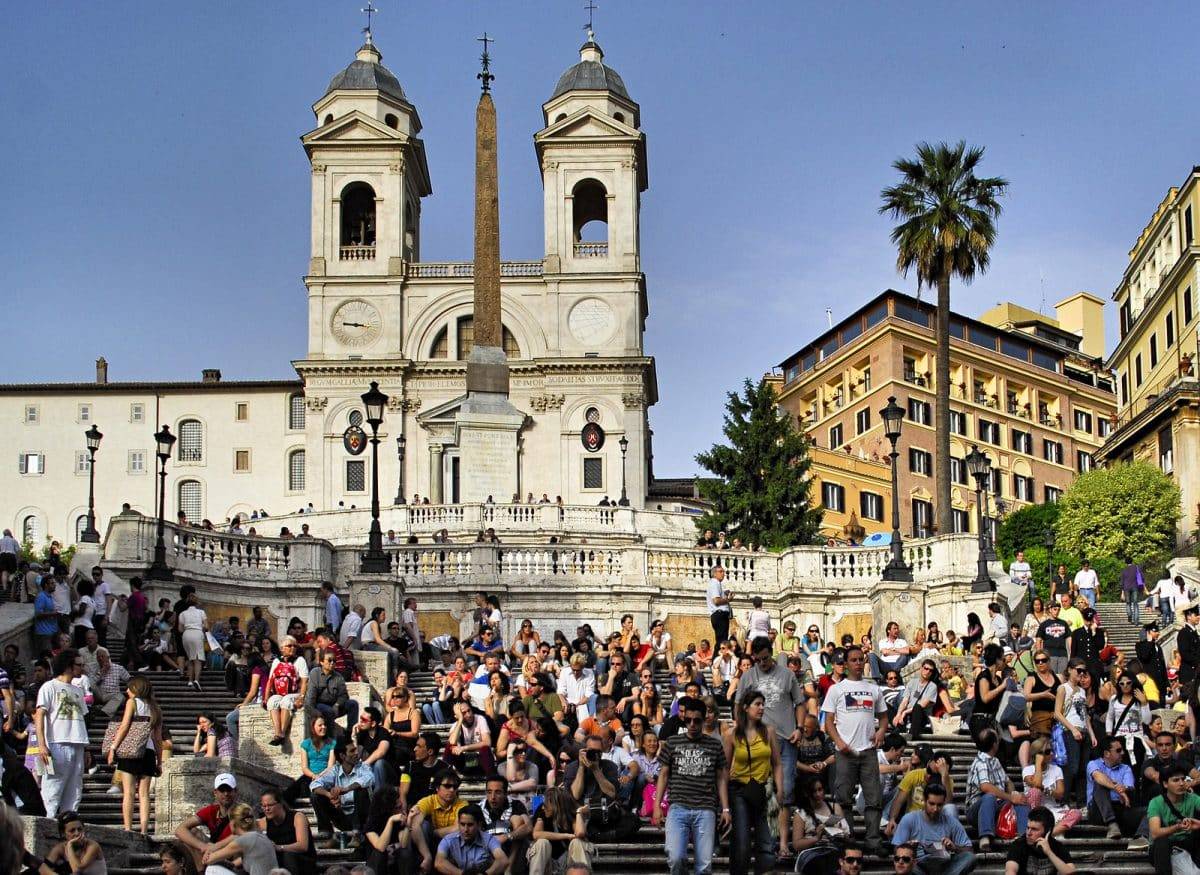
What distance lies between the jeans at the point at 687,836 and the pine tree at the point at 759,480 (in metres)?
46.2

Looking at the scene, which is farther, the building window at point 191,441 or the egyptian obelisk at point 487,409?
the building window at point 191,441

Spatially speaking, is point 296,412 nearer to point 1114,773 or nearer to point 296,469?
point 296,469

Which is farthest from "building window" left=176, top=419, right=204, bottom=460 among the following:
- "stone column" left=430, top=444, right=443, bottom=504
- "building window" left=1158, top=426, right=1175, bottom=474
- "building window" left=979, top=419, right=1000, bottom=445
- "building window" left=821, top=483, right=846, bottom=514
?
"building window" left=1158, top=426, right=1175, bottom=474

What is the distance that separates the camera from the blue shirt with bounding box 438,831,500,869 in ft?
60.4

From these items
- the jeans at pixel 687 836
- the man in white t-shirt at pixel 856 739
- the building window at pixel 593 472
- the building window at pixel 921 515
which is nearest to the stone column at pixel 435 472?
the building window at pixel 593 472

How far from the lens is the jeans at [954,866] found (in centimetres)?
1883

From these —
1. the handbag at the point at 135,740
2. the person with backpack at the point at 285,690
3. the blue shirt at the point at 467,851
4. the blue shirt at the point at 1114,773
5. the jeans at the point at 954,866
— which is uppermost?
the person with backpack at the point at 285,690

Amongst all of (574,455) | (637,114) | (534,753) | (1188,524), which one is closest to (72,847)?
(534,753)

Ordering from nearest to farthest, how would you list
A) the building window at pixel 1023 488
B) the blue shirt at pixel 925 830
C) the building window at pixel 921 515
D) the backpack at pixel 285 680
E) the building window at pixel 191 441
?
the blue shirt at pixel 925 830 → the backpack at pixel 285 680 → the building window at pixel 921 515 → the building window at pixel 191 441 → the building window at pixel 1023 488

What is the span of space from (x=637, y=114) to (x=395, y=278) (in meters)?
13.1

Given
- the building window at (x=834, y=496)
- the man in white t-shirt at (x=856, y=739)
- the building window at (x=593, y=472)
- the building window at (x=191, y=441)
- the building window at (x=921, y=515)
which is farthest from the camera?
the building window at (x=191, y=441)

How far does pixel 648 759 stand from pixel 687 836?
3.62 meters

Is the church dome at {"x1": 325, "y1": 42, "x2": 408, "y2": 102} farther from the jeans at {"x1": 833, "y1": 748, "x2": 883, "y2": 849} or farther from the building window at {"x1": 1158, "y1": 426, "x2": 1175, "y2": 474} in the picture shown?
the jeans at {"x1": 833, "y1": 748, "x2": 883, "y2": 849}

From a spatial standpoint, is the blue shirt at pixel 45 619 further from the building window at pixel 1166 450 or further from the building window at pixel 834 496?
the building window at pixel 834 496
